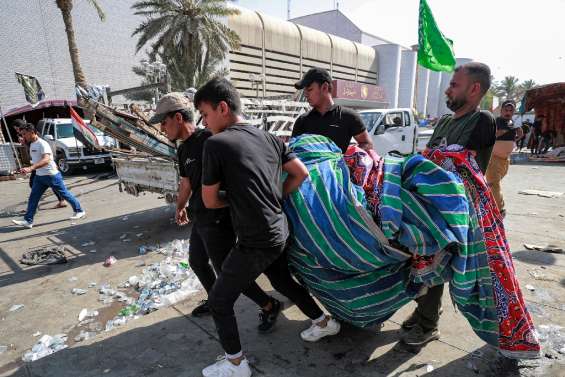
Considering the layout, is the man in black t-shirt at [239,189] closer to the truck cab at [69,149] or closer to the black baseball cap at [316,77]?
the black baseball cap at [316,77]

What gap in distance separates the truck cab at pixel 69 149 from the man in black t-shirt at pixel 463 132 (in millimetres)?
12412

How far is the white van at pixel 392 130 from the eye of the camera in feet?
31.6

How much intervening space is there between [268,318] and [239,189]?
1266 mm

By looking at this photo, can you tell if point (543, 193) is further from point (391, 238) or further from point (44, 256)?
point (44, 256)

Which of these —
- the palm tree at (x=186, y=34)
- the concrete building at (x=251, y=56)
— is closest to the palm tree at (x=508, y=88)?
the concrete building at (x=251, y=56)

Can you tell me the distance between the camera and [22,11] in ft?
57.3

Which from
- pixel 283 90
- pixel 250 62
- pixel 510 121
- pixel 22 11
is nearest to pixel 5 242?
pixel 510 121

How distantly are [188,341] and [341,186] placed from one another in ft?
5.12

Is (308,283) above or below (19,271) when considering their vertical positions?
above

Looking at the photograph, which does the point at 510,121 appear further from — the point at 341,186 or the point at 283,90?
the point at 283,90

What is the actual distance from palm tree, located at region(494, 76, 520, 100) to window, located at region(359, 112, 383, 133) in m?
55.2

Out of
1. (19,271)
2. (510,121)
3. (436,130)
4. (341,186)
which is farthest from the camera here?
(510,121)

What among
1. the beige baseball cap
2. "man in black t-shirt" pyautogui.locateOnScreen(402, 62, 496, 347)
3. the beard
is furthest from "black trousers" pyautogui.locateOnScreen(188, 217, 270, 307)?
the beard

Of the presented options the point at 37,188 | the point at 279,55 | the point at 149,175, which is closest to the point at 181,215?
the point at 149,175
